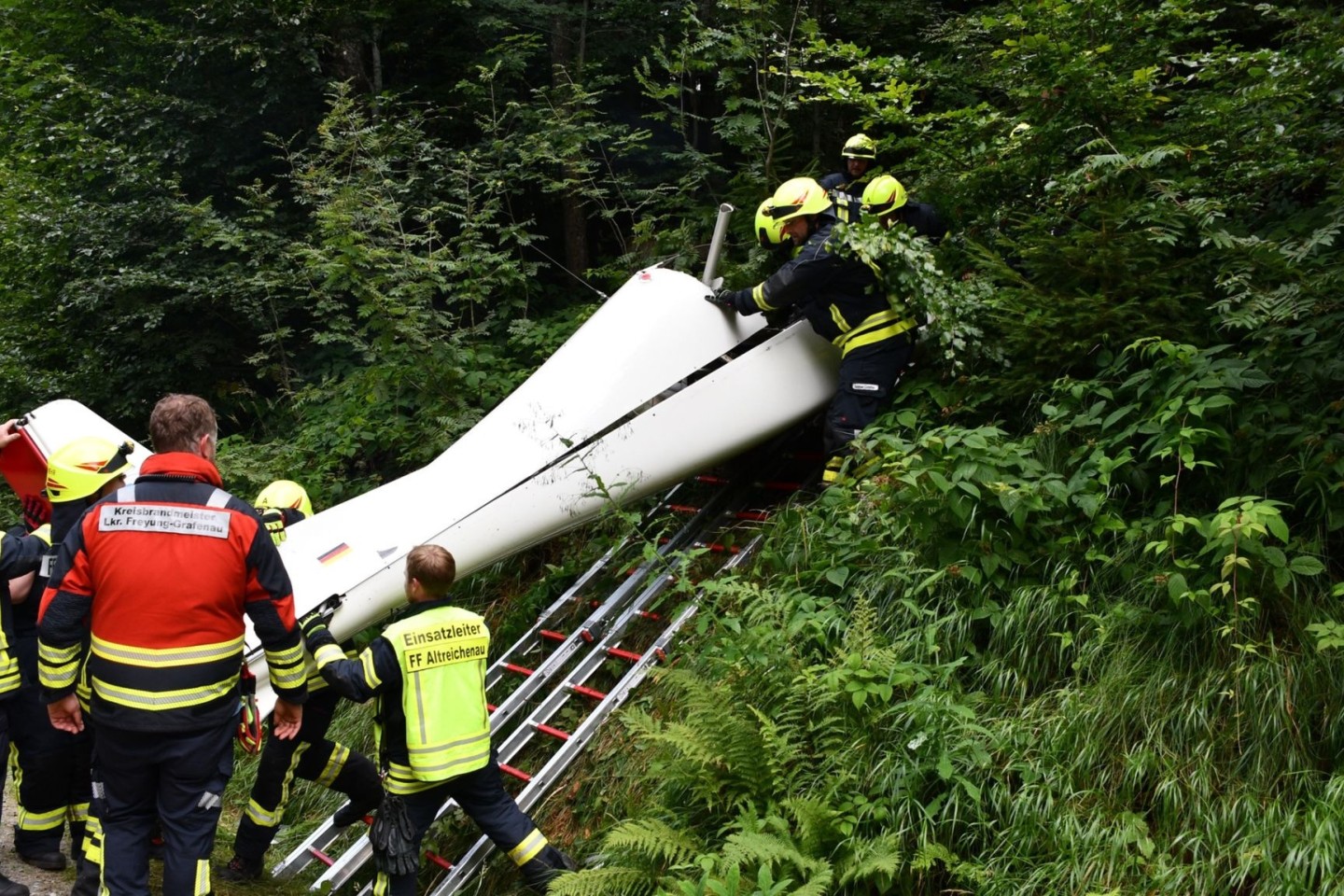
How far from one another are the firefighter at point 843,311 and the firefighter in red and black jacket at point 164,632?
2884 millimetres

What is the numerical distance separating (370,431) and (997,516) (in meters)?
5.13

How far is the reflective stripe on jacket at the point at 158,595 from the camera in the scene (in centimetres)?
314

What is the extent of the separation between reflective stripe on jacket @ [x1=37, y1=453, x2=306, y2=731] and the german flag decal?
47.6 inches

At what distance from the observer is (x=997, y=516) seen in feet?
13.4

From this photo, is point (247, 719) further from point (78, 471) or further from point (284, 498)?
point (284, 498)

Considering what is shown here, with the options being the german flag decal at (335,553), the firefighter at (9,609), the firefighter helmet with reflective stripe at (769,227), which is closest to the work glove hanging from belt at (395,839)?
the german flag decal at (335,553)

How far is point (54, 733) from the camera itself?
4.06m

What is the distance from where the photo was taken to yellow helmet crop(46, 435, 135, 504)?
397 cm

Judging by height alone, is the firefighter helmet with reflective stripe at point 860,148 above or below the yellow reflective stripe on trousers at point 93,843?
above

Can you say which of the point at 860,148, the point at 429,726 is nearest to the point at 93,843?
the point at 429,726

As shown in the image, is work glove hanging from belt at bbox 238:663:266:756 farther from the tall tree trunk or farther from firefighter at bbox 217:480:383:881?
the tall tree trunk

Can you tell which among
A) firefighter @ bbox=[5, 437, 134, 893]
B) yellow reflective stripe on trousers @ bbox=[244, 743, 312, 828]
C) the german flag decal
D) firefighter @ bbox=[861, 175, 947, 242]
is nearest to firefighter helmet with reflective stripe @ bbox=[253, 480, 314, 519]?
the german flag decal

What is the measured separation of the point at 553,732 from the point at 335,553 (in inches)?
51.4

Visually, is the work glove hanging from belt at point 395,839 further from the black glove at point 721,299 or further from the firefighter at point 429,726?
the black glove at point 721,299
